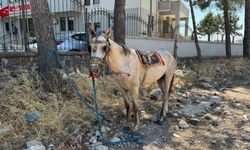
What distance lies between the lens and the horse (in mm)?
3602

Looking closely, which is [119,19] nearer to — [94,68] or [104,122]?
[104,122]

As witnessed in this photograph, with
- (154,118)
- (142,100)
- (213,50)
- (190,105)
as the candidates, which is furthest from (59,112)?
(213,50)

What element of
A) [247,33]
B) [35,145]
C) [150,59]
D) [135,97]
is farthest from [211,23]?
[35,145]

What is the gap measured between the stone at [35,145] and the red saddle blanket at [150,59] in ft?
7.13

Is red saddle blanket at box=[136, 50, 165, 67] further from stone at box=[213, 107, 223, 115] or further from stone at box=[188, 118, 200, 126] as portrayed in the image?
stone at box=[213, 107, 223, 115]

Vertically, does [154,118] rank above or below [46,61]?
below

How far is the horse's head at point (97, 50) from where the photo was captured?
3559 mm

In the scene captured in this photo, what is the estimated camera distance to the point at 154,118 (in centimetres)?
523

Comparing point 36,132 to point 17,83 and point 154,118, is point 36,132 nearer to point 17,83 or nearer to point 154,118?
point 17,83

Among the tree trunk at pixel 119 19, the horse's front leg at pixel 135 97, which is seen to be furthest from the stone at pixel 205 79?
the horse's front leg at pixel 135 97

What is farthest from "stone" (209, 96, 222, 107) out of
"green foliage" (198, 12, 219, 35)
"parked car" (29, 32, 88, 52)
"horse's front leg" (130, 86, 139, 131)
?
"green foliage" (198, 12, 219, 35)

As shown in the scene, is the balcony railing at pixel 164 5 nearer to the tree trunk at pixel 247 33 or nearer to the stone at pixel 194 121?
the tree trunk at pixel 247 33

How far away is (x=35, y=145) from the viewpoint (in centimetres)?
361

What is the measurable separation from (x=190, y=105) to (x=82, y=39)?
428 cm
